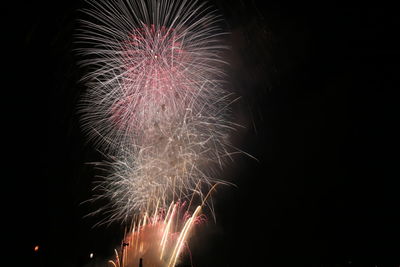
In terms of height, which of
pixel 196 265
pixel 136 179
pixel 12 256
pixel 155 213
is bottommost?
pixel 196 265

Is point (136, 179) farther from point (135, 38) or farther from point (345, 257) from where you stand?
point (345, 257)

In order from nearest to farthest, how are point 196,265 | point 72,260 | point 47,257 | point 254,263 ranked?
point 47,257
point 72,260
point 254,263
point 196,265

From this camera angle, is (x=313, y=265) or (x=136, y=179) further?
(x=313, y=265)

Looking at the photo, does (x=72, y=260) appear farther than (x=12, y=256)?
Yes

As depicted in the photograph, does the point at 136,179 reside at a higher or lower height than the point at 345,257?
higher

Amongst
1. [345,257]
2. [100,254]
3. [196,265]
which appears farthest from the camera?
[196,265]

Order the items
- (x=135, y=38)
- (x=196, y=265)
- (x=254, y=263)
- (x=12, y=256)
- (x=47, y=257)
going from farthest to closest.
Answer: (x=196, y=265) < (x=254, y=263) < (x=47, y=257) < (x=12, y=256) < (x=135, y=38)

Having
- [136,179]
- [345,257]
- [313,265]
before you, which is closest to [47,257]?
[136,179]

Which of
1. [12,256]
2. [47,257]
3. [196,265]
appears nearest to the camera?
[12,256]

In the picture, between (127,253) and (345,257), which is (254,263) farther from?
(127,253)

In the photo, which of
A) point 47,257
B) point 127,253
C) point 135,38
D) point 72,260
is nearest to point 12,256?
point 47,257
